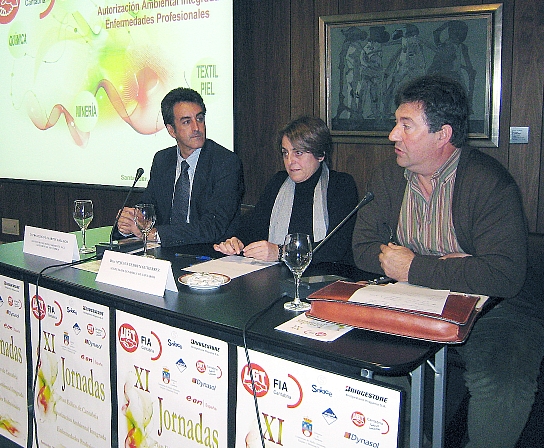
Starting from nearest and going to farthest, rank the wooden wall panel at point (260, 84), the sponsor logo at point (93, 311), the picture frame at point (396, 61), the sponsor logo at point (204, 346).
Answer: the sponsor logo at point (204, 346), the sponsor logo at point (93, 311), the picture frame at point (396, 61), the wooden wall panel at point (260, 84)

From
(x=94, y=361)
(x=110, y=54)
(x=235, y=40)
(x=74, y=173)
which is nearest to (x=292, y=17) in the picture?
(x=235, y=40)

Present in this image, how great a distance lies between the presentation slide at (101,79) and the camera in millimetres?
3580

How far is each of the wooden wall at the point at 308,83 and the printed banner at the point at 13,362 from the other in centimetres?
186

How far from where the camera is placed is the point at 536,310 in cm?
185

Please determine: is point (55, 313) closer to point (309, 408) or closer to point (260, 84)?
point (309, 408)

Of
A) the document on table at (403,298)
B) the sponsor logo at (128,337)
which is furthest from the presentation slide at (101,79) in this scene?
the document on table at (403,298)

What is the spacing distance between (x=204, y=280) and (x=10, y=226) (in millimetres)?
3666

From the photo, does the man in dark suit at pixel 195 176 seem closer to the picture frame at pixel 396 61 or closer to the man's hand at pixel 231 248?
the man's hand at pixel 231 248

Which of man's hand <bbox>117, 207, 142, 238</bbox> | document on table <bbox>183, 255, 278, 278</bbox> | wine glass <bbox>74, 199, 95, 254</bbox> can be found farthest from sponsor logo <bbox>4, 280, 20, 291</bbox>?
document on table <bbox>183, 255, 278, 278</bbox>

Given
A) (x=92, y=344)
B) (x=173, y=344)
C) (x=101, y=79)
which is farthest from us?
(x=101, y=79)

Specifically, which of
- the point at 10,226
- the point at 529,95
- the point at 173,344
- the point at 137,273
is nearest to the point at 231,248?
the point at 137,273

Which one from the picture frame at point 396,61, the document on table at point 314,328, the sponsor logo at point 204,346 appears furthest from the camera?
the picture frame at point 396,61

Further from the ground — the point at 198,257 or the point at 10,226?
the point at 198,257

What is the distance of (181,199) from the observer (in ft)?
A: 8.77
